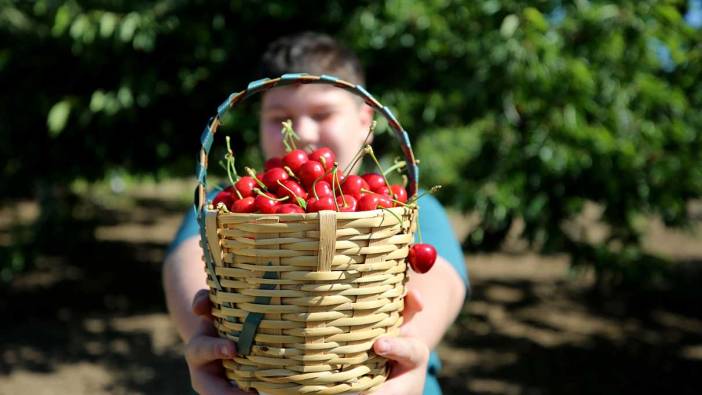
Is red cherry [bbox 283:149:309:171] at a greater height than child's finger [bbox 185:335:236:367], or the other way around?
red cherry [bbox 283:149:309:171]

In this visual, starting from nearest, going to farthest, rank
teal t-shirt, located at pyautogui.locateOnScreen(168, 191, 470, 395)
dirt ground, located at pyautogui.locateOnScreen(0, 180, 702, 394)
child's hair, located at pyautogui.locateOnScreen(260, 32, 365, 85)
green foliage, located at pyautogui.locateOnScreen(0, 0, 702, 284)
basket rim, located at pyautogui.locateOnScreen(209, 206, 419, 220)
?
basket rim, located at pyautogui.locateOnScreen(209, 206, 419, 220) → teal t-shirt, located at pyautogui.locateOnScreen(168, 191, 470, 395) → child's hair, located at pyautogui.locateOnScreen(260, 32, 365, 85) → green foliage, located at pyautogui.locateOnScreen(0, 0, 702, 284) → dirt ground, located at pyautogui.locateOnScreen(0, 180, 702, 394)

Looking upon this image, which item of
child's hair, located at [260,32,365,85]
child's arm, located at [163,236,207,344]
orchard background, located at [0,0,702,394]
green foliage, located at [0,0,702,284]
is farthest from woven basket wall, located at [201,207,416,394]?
green foliage, located at [0,0,702,284]

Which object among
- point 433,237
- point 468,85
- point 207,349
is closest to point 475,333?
point 468,85

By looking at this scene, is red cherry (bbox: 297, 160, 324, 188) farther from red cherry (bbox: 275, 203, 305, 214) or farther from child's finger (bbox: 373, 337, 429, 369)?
child's finger (bbox: 373, 337, 429, 369)

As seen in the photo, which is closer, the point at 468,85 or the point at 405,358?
the point at 405,358

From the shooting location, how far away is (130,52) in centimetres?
309

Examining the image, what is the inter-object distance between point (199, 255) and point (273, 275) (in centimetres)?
50

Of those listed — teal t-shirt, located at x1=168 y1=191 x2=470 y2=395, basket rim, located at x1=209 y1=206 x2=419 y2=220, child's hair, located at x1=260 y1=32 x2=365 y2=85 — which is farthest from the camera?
child's hair, located at x1=260 y1=32 x2=365 y2=85

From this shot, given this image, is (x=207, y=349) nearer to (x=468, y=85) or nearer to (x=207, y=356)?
(x=207, y=356)

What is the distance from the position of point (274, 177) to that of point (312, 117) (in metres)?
0.38

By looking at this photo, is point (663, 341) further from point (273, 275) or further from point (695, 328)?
point (273, 275)

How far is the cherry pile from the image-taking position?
1.02m

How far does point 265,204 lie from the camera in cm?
101

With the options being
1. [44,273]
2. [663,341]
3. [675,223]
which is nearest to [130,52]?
[675,223]
